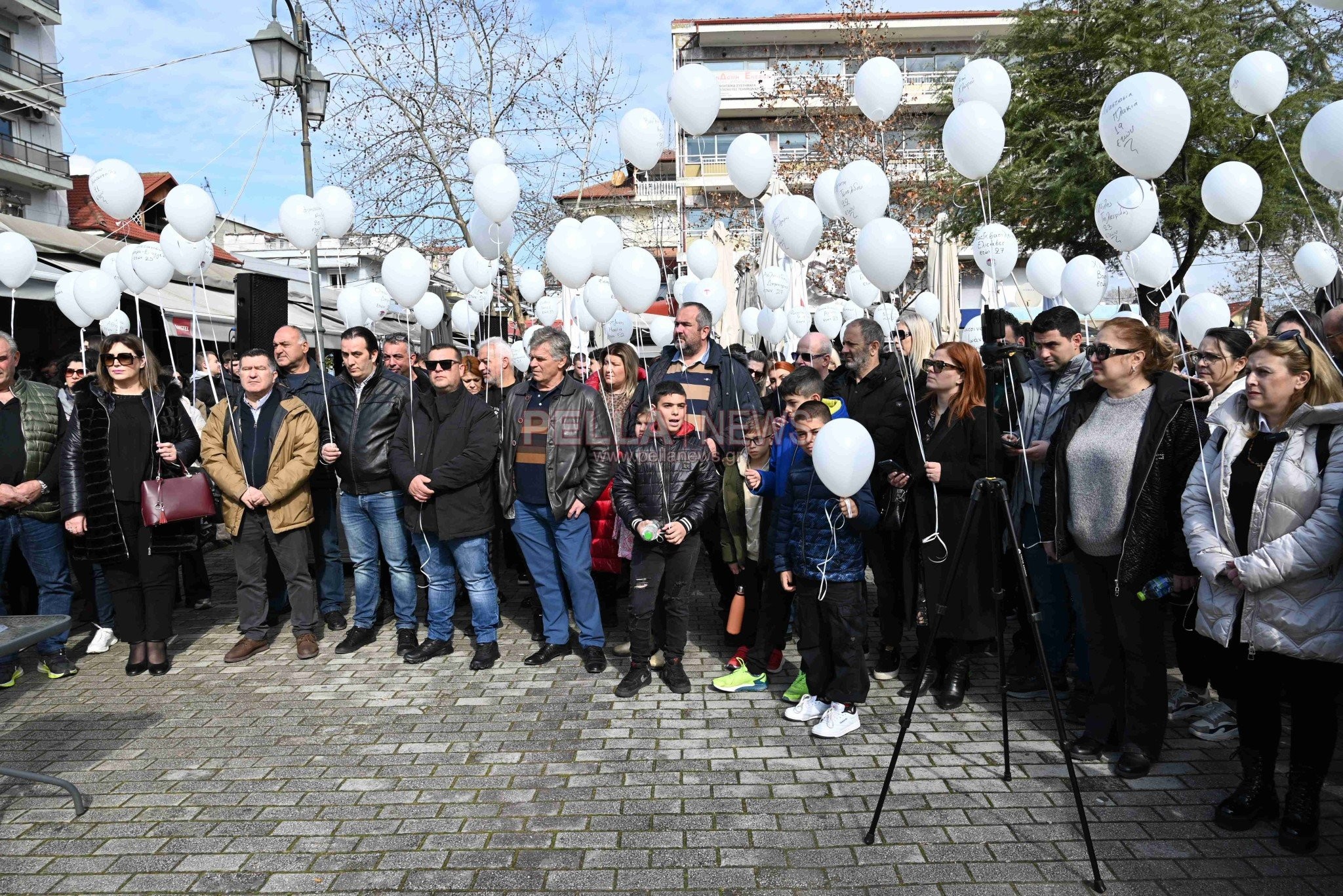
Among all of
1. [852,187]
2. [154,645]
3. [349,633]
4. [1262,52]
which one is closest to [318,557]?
[349,633]

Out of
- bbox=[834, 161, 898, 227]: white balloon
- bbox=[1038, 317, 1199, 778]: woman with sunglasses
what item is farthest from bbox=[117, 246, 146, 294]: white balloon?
bbox=[1038, 317, 1199, 778]: woman with sunglasses

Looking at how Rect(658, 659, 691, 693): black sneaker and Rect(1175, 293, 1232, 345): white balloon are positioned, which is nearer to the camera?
Rect(658, 659, 691, 693): black sneaker

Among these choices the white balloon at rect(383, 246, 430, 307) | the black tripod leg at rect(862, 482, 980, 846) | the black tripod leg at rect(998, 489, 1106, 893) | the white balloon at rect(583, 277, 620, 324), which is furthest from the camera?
the white balloon at rect(583, 277, 620, 324)

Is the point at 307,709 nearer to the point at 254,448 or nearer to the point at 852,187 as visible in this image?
the point at 254,448

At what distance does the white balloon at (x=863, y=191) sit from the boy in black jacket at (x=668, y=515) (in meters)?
1.65

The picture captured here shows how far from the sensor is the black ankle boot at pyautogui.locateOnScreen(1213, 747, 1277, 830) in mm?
3322

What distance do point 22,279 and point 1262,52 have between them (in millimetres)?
9577

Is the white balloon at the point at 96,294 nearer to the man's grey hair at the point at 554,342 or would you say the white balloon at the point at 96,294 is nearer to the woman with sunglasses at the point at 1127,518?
the man's grey hair at the point at 554,342

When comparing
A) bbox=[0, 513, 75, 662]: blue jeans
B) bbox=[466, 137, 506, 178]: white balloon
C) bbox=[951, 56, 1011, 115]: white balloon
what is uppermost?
bbox=[466, 137, 506, 178]: white balloon

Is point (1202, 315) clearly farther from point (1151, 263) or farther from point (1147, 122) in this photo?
point (1147, 122)

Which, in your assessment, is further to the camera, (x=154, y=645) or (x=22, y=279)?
(x=22, y=279)

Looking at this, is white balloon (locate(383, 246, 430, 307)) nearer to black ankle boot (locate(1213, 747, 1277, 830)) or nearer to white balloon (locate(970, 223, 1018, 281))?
white balloon (locate(970, 223, 1018, 281))

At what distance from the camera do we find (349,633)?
235 inches

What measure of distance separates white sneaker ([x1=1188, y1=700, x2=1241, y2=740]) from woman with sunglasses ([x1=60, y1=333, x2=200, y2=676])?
6.01m
